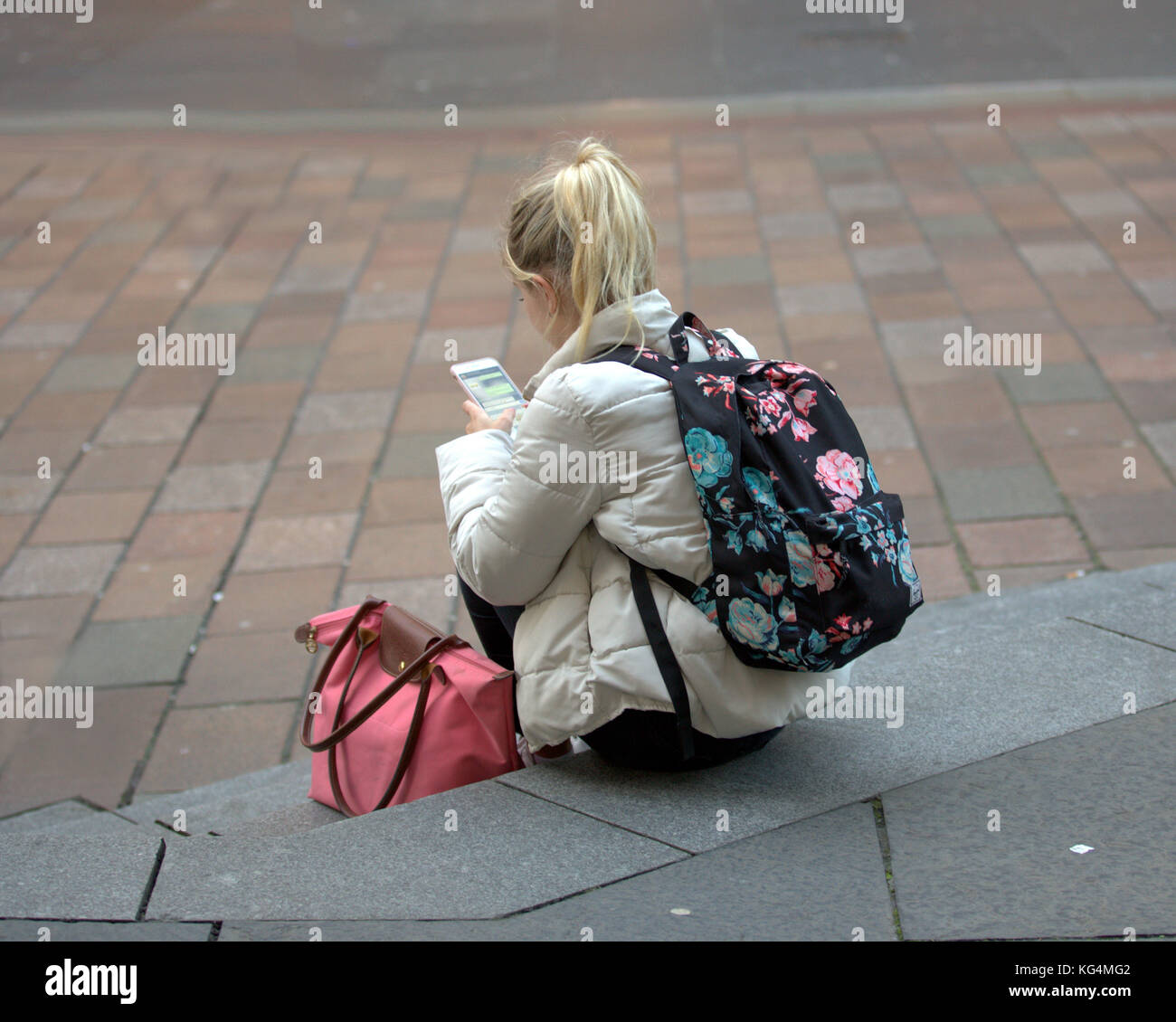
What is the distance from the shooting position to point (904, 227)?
709 cm

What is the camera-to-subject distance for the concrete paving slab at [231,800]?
3.06m

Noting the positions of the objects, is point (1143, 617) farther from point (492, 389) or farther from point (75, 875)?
point (75, 875)

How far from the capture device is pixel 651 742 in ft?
7.75

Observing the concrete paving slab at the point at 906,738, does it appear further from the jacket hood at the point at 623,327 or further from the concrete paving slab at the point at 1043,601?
the jacket hood at the point at 623,327

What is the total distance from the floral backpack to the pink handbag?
52cm

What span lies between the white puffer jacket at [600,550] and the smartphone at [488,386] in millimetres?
280

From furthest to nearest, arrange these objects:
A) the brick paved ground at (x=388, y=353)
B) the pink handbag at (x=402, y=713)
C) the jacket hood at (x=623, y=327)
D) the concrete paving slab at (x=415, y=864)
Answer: the brick paved ground at (x=388, y=353)
the pink handbag at (x=402, y=713)
the jacket hood at (x=623, y=327)
the concrete paving slab at (x=415, y=864)

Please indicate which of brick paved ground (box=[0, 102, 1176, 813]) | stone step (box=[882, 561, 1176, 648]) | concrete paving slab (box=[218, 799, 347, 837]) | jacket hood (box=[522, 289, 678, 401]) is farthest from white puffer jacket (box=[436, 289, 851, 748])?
brick paved ground (box=[0, 102, 1176, 813])

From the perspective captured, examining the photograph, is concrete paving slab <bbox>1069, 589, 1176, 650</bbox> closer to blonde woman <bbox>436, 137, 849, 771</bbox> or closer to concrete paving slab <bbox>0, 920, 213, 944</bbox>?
blonde woman <bbox>436, 137, 849, 771</bbox>

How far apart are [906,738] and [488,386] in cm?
108

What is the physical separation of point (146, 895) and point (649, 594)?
3.11 feet

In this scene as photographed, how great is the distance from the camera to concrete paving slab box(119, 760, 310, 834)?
3.06 metres

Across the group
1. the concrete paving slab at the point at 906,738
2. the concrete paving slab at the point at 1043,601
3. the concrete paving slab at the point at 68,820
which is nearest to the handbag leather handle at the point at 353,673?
the concrete paving slab at the point at 906,738
